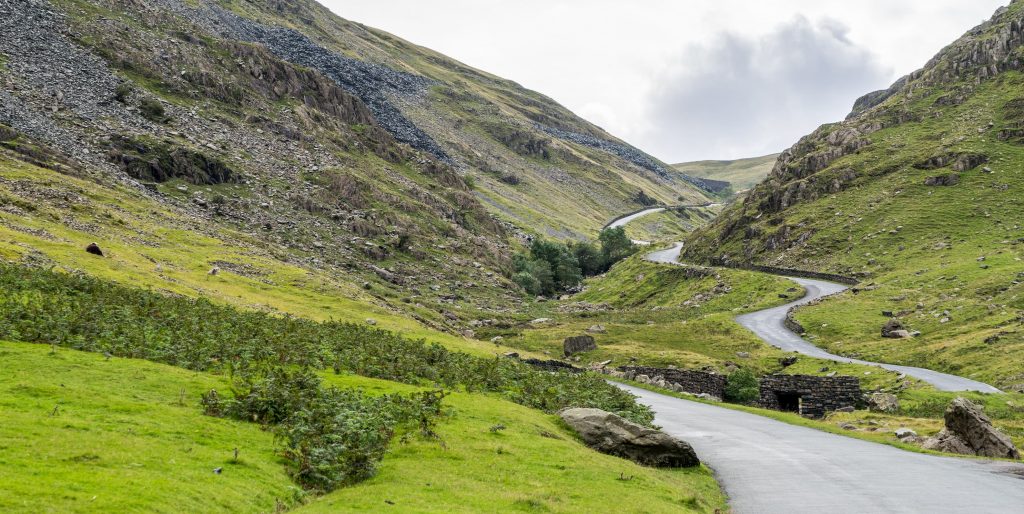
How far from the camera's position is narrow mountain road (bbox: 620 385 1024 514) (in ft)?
83.1

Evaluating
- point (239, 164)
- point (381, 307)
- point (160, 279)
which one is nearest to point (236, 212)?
point (239, 164)

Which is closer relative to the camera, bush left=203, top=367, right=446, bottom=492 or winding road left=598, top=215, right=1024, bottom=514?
bush left=203, top=367, right=446, bottom=492

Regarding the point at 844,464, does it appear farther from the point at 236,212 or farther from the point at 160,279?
the point at 236,212

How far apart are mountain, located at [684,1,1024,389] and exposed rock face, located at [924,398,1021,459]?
26726 mm

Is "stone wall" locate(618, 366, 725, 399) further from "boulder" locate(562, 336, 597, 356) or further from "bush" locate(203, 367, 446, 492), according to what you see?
"bush" locate(203, 367, 446, 492)

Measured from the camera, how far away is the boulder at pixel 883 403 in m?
54.1

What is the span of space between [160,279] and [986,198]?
15058 cm

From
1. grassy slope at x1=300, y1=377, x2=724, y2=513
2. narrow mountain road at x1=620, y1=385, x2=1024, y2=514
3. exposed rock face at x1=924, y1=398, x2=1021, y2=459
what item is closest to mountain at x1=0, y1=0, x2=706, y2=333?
grassy slope at x1=300, y1=377, x2=724, y2=513

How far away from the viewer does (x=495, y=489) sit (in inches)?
899

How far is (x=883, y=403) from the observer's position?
55312 millimetres

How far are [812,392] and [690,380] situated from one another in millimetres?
15605

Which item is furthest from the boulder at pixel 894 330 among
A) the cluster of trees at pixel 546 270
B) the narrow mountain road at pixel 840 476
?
the cluster of trees at pixel 546 270

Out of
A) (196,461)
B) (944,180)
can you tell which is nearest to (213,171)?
(196,461)

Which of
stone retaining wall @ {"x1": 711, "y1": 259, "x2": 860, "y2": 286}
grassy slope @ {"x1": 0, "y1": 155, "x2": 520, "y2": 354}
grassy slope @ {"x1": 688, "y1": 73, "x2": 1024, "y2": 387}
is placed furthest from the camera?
stone retaining wall @ {"x1": 711, "y1": 259, "x2": 860, "y2": 286}
